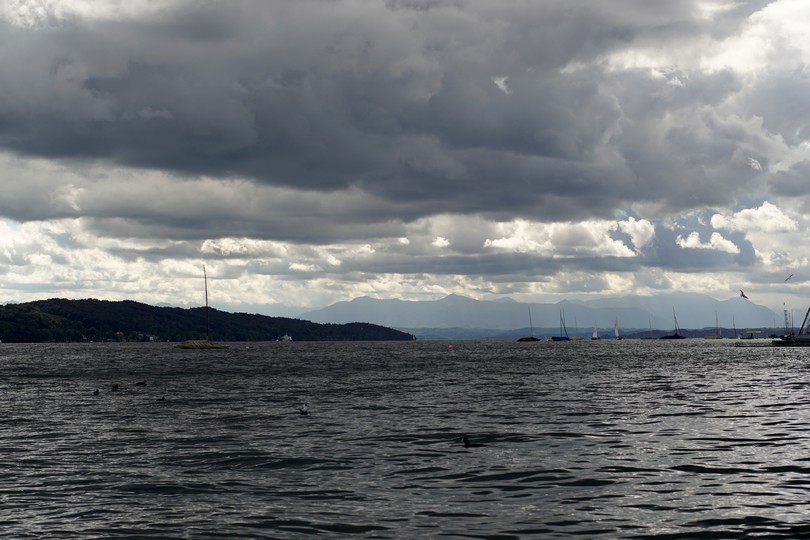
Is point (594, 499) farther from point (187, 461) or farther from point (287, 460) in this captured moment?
point (187, 461)

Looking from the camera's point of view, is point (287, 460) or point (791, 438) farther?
point (791, 438)

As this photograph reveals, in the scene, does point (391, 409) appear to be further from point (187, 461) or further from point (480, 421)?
point (187, 461)

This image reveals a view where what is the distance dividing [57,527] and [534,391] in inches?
2398

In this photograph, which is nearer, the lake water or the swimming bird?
the lake water

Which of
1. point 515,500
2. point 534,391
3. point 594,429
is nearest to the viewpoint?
point 515,500

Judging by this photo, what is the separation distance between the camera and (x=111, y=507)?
98.1ft

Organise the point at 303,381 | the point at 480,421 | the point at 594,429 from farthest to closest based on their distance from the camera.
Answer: the point at 303,381
the point at 480,421
the point at 594,429

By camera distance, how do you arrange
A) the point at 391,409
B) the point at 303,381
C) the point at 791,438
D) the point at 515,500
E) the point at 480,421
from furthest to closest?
1. the point at 303,381
2. the point at 391,409
3. the point at 480,421
4. the point at 791,438
5. the point at 515,500

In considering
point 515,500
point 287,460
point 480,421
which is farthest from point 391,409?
point 515,500

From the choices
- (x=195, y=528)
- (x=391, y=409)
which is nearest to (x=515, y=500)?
(x=195, y=528)

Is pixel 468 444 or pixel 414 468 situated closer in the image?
pixel 414 468

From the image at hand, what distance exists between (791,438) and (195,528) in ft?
107

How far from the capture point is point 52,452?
43.6 m

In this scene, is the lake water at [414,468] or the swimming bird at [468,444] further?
the swimming bird at [468,444]
